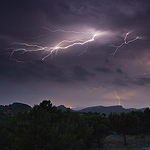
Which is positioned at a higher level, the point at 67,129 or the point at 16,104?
the point at 16,104

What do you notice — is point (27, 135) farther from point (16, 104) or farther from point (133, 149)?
point (16, 104)

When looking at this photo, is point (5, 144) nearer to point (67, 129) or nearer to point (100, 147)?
point (67, 129)

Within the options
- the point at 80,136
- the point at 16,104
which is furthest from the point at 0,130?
the point at 16,104

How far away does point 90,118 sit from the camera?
26.5 meters

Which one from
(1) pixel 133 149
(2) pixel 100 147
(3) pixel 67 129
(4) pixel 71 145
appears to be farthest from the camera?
(2) pixel 100 147

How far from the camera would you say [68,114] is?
60.6 ft

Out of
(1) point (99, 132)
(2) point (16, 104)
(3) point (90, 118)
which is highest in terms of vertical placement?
(2) point (16, 104)

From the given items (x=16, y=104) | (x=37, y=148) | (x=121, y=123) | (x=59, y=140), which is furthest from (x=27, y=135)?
(x=16, y=104)

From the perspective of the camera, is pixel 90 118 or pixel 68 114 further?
pixel 90 118

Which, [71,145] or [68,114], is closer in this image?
[71,145]

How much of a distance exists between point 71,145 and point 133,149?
15.6 m

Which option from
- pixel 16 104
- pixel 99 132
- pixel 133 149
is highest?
pixel 16 104

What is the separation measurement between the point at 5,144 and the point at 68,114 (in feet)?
23.0

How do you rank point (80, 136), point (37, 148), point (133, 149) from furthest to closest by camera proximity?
point (133, 149) < point (80, 136) < point (37, 148)
